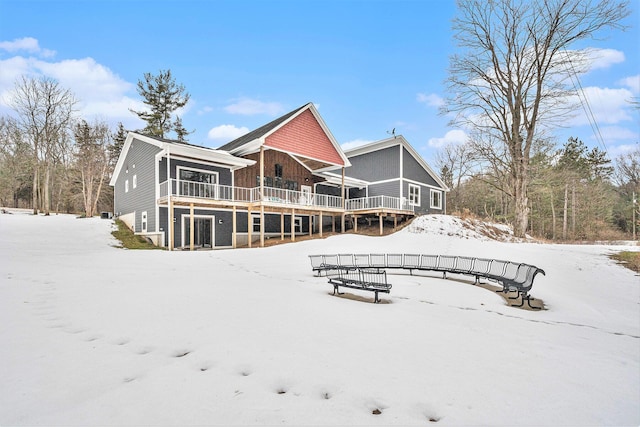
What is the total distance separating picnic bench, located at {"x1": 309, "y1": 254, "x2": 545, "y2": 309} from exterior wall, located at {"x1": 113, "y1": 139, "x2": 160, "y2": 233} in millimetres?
11430

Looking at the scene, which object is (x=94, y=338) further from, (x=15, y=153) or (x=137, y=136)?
(x=15, y=153)

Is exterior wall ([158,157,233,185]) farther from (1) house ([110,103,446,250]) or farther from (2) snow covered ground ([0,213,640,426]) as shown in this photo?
(2) snow covered ground ([0,213,640,426])

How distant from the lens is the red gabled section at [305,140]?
19.5m

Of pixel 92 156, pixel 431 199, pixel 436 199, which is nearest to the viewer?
pixel 431 199

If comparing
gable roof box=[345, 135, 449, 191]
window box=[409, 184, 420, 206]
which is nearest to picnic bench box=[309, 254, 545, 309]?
window box=[409, 184, 420, 206]

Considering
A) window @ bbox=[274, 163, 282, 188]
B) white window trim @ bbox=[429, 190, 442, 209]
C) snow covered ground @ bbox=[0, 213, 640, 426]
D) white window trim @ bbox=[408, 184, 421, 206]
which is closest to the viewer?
snow covered ground @ bbox=[0, 213, 640, 426]

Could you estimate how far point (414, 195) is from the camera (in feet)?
83.0

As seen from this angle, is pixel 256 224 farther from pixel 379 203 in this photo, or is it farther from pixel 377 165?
pixel 377 165

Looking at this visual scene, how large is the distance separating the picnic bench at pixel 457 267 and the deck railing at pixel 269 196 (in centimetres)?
735

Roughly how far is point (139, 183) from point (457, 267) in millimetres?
19664

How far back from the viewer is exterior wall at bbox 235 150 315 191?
20031mm

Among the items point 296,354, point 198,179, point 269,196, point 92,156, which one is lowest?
point 296,354

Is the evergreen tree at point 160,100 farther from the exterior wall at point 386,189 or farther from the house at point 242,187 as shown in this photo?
the exterior wall at point 386,189

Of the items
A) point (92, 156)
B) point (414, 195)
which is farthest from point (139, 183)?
point (414, 195)
